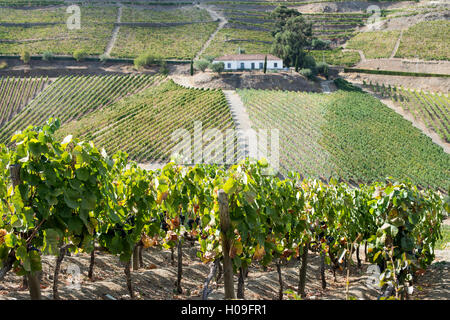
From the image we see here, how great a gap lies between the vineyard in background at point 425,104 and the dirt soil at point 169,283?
125ft

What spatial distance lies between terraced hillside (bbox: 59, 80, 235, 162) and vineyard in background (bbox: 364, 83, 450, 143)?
22.8 m

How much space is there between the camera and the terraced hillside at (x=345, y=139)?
35.5 m

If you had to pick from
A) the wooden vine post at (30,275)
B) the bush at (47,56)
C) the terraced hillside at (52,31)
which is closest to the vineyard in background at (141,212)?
the wooden vine post at (30,275)

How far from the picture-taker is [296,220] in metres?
9.25

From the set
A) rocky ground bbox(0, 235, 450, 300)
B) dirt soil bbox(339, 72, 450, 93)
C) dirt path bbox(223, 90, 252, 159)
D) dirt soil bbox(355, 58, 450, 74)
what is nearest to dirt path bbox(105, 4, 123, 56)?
dirt path bbox(223, 90, 252, 159)

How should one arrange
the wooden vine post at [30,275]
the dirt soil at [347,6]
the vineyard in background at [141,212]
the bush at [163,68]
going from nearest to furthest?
1. the wooden vine post at [30,275]
2. the vineyard in background at [141,212]
3. the bush at [163,68]
4. the dirt soil at [347,6]

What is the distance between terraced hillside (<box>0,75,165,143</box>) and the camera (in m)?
47.5

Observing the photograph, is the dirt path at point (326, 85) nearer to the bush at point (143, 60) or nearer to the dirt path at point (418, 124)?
the dirt path at point (418, 124)

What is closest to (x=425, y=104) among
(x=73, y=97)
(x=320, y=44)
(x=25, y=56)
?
(x=320, y=44)

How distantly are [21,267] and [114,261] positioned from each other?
7084 millimetres

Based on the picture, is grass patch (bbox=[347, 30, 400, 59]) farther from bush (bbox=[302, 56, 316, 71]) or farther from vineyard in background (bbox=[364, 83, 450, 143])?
bush (bbox=[302, 56, 316, 71])

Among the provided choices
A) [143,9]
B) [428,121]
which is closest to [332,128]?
[428,121]

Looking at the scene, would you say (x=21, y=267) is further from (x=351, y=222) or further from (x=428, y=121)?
(x=428, y=121)
